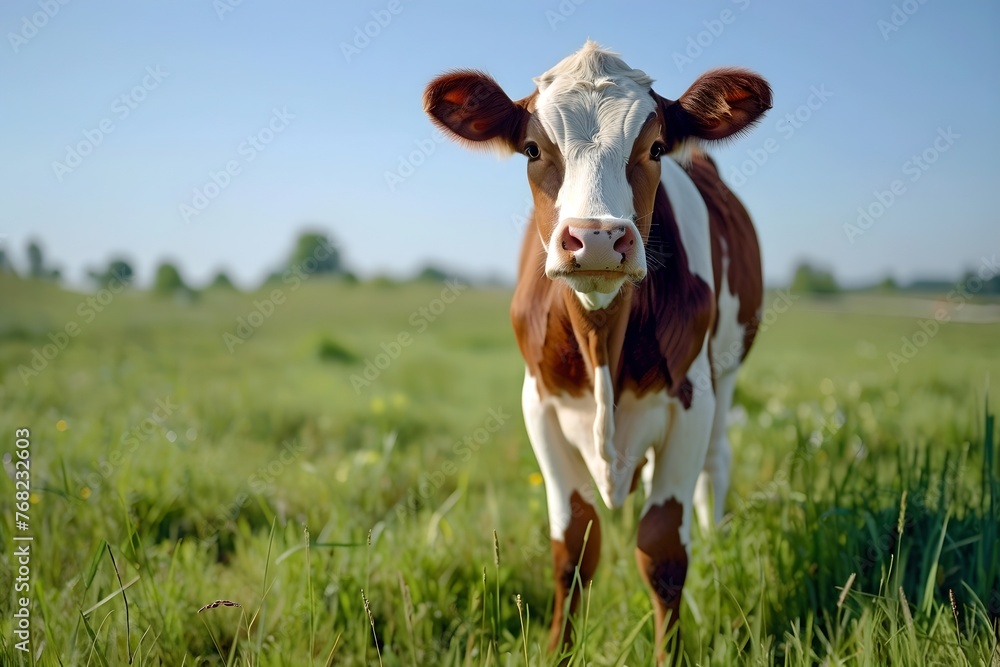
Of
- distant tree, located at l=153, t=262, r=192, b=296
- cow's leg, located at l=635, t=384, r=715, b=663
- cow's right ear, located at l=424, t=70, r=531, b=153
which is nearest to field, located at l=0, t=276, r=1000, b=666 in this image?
cow's leg, located at l=635, t=384, r=715, b=663

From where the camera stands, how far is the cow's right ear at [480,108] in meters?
2.60

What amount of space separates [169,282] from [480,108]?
630 inches

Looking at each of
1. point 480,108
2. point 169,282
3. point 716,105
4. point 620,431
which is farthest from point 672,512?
point 169,282

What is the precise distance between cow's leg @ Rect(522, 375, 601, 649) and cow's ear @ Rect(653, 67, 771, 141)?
3.75 ft

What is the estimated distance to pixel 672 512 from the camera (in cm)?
278

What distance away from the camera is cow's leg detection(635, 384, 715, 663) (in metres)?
2.71

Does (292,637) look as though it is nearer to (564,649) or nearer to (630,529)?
(564,649)

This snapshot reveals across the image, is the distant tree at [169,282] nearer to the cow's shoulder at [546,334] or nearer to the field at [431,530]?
the field at [431,530]

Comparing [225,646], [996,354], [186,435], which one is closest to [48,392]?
[186,435]

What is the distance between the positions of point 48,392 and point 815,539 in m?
6.75

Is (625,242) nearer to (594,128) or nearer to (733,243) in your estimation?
(594,128)

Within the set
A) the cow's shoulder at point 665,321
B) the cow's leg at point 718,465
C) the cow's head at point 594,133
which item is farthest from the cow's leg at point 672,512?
the cow's leg at point 718,465

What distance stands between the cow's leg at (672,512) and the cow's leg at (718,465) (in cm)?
121

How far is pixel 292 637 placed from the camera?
2797 mm
